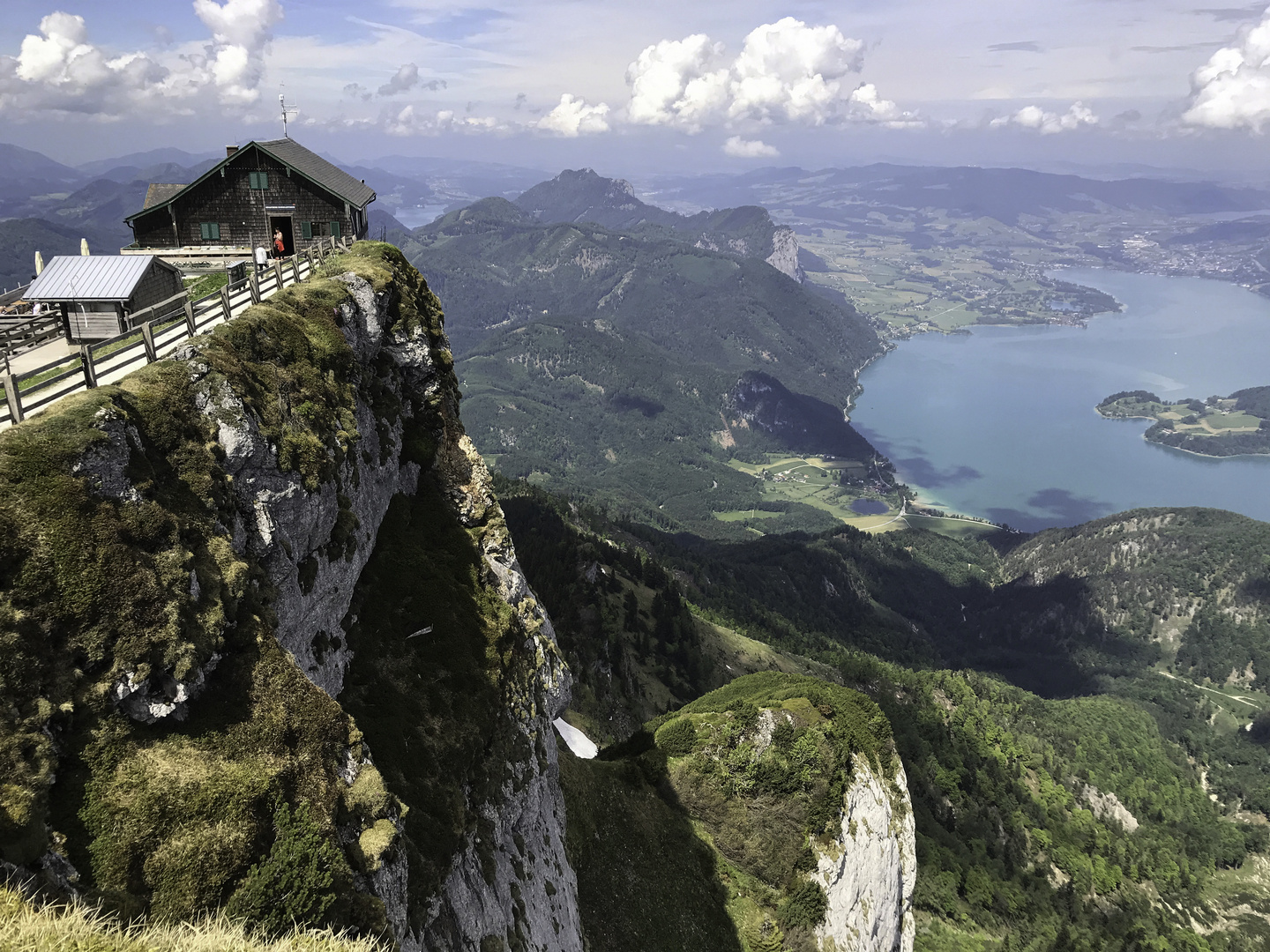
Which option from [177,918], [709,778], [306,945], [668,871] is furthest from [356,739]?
[709,778]

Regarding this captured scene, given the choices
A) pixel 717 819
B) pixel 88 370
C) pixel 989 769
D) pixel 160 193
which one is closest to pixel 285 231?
pixel 160 193

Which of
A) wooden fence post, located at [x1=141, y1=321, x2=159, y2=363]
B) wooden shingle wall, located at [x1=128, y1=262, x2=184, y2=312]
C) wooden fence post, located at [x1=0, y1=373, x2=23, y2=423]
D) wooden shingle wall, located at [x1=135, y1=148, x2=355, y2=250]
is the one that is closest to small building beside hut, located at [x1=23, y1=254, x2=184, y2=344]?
wooden shingle wall, located at [x1=128, y1=262, x2=184, y2=312]

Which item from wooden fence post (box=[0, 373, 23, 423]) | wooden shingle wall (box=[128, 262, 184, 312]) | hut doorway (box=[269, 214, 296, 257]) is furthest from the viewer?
hut doorway (box=[269, 214, 296, 257])

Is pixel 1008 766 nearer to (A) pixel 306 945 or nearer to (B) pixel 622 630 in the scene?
(B) pixel 622 630

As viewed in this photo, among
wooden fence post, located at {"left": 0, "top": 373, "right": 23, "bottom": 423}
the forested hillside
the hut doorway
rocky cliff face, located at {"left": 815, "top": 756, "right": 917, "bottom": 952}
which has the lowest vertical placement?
the forested hillside

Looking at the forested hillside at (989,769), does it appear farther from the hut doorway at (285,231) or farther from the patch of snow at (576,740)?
the hut doorway at (285,231)

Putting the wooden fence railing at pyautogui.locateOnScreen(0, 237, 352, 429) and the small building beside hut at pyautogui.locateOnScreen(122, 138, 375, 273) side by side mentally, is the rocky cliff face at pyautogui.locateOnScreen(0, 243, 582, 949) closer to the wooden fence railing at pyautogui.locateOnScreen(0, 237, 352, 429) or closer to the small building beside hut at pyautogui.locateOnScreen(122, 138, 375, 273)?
the wooden fence railing at pyautogui.locateOnScreen(0, 237, 352, 429)

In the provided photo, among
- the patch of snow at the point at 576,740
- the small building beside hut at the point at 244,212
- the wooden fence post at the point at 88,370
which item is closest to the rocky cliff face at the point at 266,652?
the wooden fence post at the point at 88,370
